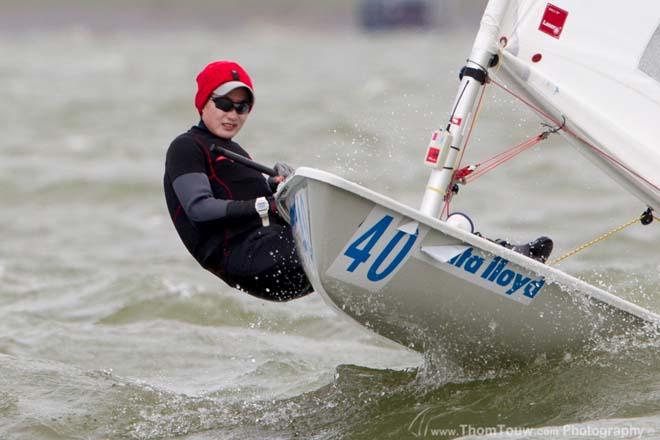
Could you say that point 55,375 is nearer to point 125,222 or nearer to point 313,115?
point 125,222

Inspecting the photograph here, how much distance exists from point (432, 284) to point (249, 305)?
3141 millimetres

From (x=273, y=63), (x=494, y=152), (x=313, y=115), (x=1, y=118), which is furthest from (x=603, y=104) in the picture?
(x=273, y=63)

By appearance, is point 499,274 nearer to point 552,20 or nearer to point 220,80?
point 552,20

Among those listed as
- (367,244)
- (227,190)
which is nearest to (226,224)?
(227,190)

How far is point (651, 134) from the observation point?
438 centimetres

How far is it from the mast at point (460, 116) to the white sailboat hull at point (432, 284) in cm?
33

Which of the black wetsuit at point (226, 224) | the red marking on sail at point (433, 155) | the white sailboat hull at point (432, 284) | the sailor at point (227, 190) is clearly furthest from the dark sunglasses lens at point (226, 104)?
the red marking on sail at point (433, 155)

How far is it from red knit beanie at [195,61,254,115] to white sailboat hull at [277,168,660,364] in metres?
0.47

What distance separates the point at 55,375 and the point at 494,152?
9.78m

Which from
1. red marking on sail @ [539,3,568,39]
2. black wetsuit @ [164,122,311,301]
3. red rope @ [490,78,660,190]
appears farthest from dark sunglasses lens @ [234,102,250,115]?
red marking on sail @ [539,3,568,39]

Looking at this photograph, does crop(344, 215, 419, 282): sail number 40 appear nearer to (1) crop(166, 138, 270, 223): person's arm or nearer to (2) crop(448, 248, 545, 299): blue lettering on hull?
(2) crop(448, 248, 545, 299): blue lettering on hull

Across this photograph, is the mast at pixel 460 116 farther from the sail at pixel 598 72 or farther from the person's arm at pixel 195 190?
the person's arm at pixel 195 190

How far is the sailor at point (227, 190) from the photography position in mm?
4129

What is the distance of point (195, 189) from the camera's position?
4.04 m
